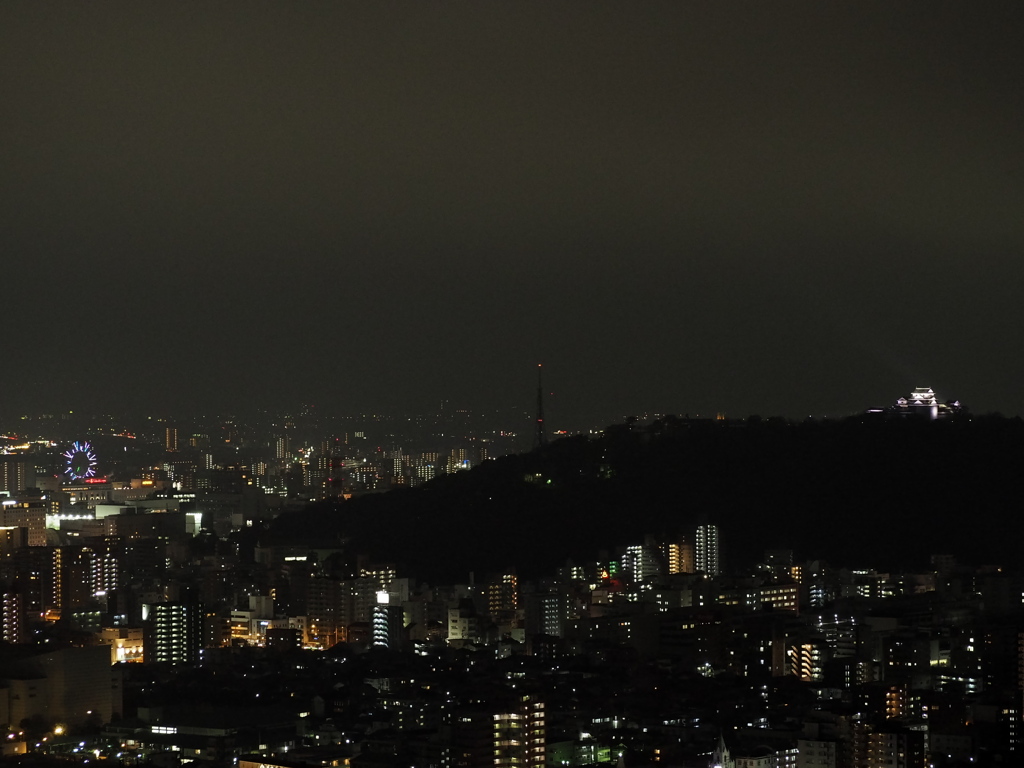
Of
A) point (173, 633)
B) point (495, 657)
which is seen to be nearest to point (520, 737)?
point (495, 657)

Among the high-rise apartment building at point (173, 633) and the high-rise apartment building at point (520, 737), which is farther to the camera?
the high-rise apartment building at point (173, 633)

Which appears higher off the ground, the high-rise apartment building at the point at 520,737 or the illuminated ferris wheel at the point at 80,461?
the illuminated ferris wheel at the point at 80,461

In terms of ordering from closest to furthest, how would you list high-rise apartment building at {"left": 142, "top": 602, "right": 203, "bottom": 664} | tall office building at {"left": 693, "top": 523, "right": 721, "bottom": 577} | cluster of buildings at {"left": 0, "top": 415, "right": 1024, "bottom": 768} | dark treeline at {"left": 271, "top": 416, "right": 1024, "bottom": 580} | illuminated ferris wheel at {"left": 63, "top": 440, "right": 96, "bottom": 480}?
1. cluster of buildings at {"left": 0, "top": 415, "right": 1024, "bottom": 768}
2. high-rise apartment building at {"left": 142, "top": 602, "right": 203, "bottom": 664}
3. tall office building at {"left": 693, "top": 523, "right": 721, "bottom": 577}
4. dark treeline at {"left": 271, "top": 416, "right": 1024, "bottom": 580}
5. illuminated ferris wheel at {"left": 63, "top": 440, "right": 96, "bottom": 480}

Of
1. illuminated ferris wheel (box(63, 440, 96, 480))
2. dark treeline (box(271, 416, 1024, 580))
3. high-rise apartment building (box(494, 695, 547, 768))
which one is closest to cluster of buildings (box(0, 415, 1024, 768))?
high-rise apartment building (box(494, 695, 547, 768))

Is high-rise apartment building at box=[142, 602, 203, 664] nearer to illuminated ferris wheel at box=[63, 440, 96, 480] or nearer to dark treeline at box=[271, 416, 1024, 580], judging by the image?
dark treeline at box=[271, 416, 1024, 580]

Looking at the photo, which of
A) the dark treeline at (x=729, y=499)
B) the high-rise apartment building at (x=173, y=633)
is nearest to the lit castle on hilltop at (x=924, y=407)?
the dark treeline at (x=729, y=499)

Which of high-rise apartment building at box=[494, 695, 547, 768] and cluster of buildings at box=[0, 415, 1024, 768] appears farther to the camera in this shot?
cluster of buildings at box=[0, 415, 1024, 768]

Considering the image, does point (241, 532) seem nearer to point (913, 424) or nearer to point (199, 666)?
point (913, 424)

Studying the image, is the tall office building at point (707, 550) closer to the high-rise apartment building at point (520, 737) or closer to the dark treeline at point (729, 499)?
the dark treeline at point (729, 499)

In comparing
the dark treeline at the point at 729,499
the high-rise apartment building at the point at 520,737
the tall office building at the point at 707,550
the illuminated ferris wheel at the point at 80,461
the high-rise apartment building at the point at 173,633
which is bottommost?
the high-rise apartment building at the point at 520,737
